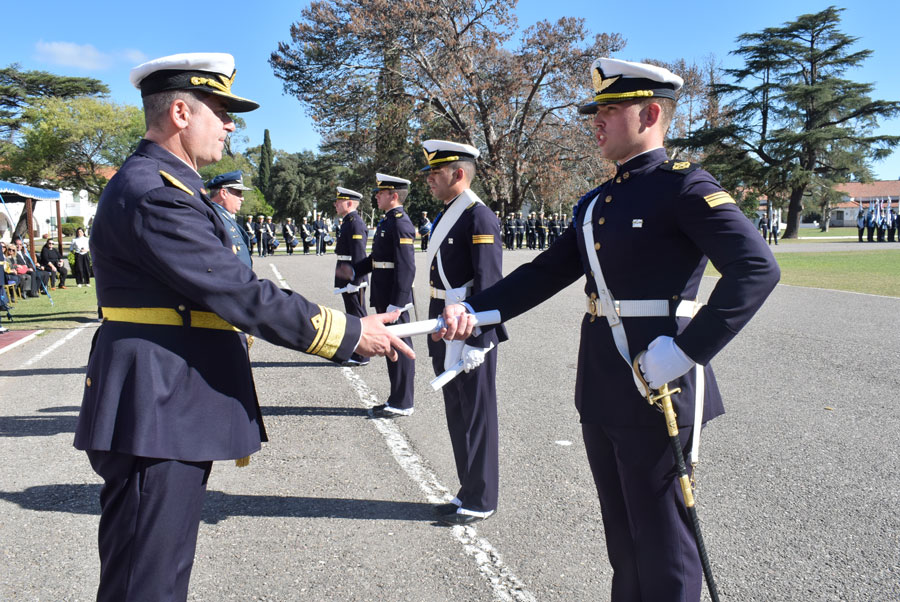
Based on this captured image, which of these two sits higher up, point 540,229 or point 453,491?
point 540,229

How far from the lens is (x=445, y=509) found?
3973 millimetres

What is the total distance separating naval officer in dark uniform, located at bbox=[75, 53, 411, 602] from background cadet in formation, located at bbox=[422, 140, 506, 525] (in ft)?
A: 5.50

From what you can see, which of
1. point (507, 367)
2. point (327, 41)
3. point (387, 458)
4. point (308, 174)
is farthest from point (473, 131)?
point (308, 174)

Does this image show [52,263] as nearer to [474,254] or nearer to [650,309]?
[474,254]

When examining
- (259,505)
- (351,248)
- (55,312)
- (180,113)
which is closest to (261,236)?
(55,312)

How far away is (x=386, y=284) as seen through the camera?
23.8 feet

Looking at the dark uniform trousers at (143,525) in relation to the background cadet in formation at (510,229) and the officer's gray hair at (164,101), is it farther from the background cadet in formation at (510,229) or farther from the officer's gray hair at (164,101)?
the background cadet in formation at (510,229)

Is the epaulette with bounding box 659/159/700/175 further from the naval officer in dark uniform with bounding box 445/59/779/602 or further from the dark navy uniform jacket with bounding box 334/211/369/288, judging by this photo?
the dark navy uniform jacket with bounding box 334/211/369/288

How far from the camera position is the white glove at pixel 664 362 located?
2164 millimetres

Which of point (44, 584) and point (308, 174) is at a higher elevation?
point (308, 174)

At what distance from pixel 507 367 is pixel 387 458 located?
10.1ft

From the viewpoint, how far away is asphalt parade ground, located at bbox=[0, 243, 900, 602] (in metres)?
3.20

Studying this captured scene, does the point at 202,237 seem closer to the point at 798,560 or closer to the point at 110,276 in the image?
the point at 110,276

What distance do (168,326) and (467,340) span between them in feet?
6.60
